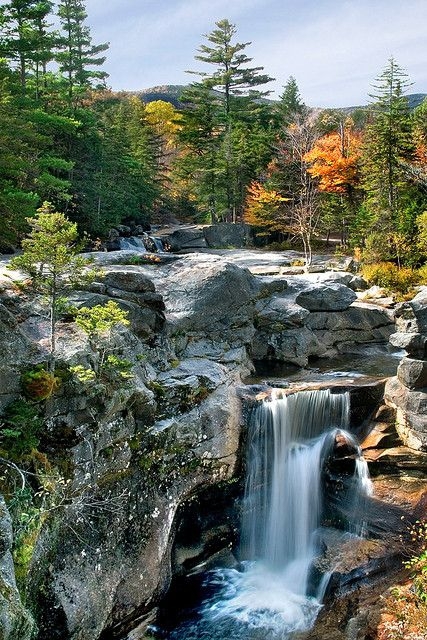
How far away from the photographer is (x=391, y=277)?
1017 inches

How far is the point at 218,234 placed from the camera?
3875cm

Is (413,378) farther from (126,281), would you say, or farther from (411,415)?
(126,281)

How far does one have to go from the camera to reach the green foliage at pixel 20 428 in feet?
30.6

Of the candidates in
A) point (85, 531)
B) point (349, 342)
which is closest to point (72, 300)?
point (85, 531)

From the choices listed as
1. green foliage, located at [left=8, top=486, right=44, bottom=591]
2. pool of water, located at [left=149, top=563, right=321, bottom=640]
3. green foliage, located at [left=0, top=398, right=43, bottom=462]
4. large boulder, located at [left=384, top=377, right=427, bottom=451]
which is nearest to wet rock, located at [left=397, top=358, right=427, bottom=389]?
large boulder, located at [left=384, top=377, right=427, bottom=451]

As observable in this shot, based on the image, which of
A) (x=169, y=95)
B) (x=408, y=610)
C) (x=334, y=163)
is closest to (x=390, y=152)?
(x=334, y=163)

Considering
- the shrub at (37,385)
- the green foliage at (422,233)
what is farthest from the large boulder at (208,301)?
the green foliage at (422,233)

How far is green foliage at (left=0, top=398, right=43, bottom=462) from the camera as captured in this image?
9335 mm

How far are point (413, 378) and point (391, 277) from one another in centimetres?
1306

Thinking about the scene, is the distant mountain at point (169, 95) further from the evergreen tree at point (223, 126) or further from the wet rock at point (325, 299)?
the wet rock at point (325, 299)

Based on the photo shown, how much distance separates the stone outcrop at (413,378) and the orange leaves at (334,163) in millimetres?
21556

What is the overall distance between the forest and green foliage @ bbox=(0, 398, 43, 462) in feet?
35.6

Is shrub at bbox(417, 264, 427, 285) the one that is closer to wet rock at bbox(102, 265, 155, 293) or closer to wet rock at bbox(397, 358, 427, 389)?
wet rock at bbox(397, 358, 427, 389)

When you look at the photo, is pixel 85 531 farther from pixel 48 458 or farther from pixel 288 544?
pixel 288 544
